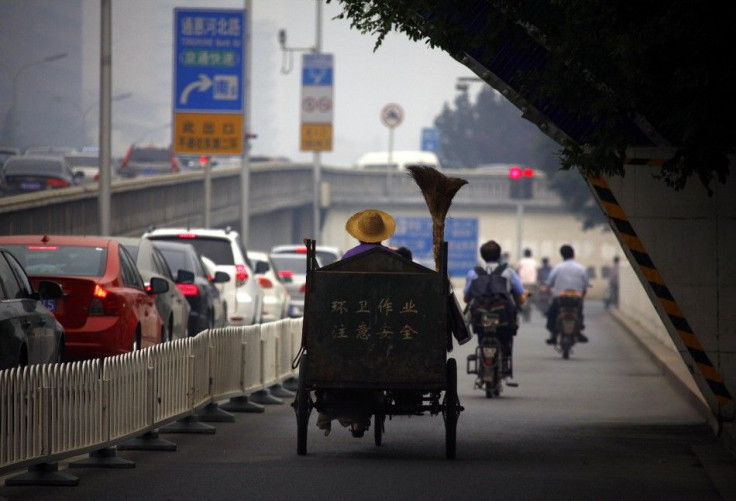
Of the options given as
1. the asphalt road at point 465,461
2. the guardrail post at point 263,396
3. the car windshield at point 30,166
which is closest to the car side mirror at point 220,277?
the asphalt road at point 465,461

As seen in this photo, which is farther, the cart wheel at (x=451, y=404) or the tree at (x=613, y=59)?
the cart wheel at (x=451, y=404)

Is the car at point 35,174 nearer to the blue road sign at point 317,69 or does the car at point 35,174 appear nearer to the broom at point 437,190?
the blue road sign at point 317,69

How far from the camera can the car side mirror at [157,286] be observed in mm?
17922

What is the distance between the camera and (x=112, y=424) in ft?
38.3

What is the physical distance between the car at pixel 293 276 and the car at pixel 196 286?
10.6 meters

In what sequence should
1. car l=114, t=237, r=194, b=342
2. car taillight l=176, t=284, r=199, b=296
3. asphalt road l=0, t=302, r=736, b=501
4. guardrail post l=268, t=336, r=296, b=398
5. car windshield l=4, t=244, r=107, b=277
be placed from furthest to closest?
car taillight l=176, t=284, r=199, b=296 < car l=114, t=237, r=194, b=342 < guardrail post l=268, t=336, r=296, b=398 < car windshield l=4, t=244, r=107, b=277 < asphalt road l=0, t=302, r=736, b=501

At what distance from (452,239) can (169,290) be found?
44.8 m

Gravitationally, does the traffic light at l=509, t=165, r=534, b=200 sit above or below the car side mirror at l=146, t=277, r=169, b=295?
above

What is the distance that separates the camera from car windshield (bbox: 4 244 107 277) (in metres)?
16.6

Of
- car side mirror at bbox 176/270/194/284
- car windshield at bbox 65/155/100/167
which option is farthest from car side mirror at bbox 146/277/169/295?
car windshield at bbox 65/155/100/167

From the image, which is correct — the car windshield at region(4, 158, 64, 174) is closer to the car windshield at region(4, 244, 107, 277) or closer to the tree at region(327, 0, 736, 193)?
the car windshield at region(4, 244, 107, 277)

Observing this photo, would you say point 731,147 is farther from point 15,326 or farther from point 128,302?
point 128,302

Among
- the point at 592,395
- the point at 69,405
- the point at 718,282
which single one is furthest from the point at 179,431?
the point at 592,395

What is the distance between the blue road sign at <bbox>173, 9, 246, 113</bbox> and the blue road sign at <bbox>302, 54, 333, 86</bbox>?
20483mm
